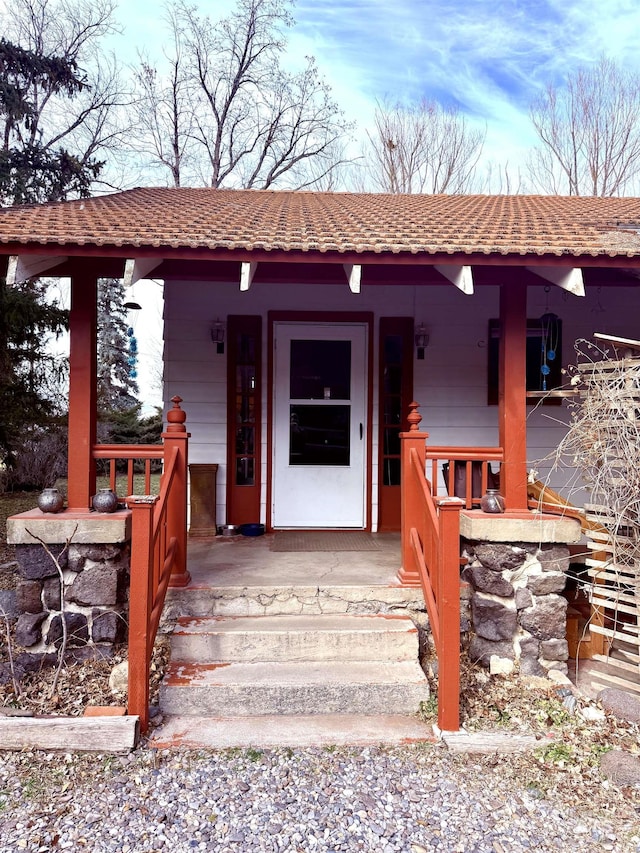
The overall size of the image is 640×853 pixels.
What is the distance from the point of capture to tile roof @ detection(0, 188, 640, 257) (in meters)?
3.77

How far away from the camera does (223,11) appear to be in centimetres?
1552

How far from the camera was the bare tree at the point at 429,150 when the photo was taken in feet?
49.0

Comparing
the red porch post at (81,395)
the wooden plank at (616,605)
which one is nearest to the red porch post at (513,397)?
the wooden plank at (616,605)

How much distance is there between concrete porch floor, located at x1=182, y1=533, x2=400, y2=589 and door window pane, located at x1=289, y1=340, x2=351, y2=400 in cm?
154

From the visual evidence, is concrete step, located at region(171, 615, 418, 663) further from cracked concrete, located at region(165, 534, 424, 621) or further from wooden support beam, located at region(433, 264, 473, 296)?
wooden support beam, located at region(433, 264, 473, 296)

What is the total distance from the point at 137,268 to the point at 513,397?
2760 millimetres

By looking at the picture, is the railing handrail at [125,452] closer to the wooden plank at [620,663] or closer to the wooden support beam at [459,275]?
the wooden support beam at [459,275]

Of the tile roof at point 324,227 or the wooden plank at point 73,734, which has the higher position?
the tile roof at point 324,227

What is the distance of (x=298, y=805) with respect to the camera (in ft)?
8.39

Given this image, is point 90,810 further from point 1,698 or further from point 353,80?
point 353,80

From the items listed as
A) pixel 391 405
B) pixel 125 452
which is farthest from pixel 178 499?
pixel 391 405

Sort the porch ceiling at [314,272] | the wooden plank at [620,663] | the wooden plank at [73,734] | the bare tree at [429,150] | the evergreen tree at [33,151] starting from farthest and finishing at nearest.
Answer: the bare tree at [429,150] → the evergreen tree at [33,151] → the porch ceiling at [314,272] → the wooden plank at [620,663] → the wooden plank at [73,734]

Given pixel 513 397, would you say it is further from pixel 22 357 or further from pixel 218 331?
pixel 22 357

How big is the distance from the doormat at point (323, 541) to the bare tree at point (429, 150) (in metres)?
11.8
